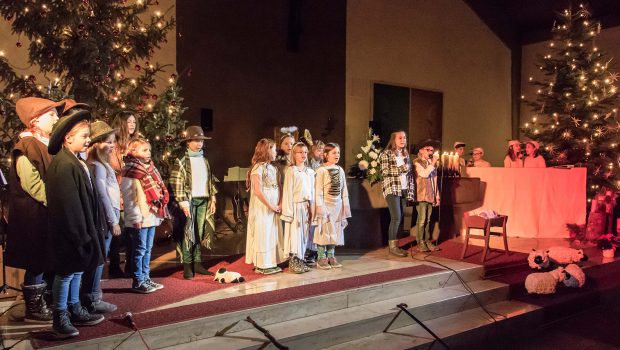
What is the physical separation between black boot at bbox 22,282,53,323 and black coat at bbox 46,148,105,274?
690mm

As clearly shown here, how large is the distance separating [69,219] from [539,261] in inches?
204

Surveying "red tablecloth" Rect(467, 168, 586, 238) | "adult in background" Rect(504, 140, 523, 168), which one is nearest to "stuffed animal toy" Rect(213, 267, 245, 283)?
"red tablecloth" Rect(467, 168, 586, 238)

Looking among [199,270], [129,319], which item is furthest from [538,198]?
[129,319]

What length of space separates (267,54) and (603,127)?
21.0 ft

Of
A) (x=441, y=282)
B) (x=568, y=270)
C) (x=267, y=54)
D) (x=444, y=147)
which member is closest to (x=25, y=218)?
(x=441, y=282)

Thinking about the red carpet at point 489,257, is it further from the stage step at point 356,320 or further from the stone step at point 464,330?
the stone step at point 464,330

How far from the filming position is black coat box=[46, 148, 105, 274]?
321 cm

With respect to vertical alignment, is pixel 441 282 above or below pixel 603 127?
below

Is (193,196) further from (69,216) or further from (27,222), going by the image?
(69,216)

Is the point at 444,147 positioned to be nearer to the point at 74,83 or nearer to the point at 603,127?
the point at 603,127

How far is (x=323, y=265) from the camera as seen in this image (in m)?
5.61

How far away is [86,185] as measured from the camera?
11.0 ft

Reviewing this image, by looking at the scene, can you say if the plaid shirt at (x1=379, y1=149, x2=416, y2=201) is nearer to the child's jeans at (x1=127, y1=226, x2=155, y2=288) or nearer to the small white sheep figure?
the small white sheep figure

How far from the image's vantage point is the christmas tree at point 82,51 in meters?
4.99
